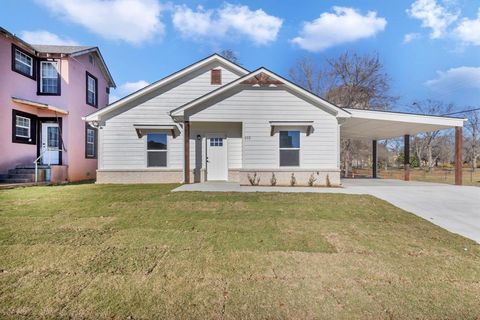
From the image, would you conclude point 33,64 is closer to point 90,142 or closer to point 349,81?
point 90,142

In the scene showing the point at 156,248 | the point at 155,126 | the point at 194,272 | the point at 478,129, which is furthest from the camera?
the point at 478,129

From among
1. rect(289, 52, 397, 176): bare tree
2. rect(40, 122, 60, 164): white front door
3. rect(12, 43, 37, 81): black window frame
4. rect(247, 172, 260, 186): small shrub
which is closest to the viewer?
rect(247, 172, 260, 186): small shrub

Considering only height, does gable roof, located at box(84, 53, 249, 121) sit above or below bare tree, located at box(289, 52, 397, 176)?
below

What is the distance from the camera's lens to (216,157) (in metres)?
12.2

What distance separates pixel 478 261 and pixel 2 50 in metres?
17.1

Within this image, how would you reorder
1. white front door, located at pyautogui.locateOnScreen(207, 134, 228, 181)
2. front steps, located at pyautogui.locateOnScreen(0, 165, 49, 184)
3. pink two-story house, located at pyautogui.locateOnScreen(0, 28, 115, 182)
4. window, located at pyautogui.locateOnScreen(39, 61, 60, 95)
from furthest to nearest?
window, located at pyautogui.locateOnScreen(39, 61, 60, 95) → white front door, located at pyautogui.locateOnScreen(207, 134, 228, 181) → pink two-story house, located at pyautogui.locateOnScreen(0, 28, 115, 182) → front steps, located at pyautogui.locateOnScreen(0, 165, 49, 184)

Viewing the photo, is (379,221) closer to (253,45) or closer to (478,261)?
(478,261)

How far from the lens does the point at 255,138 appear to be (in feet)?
35.5

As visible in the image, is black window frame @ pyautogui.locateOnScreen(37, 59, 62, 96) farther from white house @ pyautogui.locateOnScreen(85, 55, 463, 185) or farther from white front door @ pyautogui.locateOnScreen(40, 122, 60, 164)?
white house @ pyautogui.locateOnScreen(85, 55, 463, 185)

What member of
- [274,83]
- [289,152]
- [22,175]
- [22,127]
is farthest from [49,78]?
[289,152]

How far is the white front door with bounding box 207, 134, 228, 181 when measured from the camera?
1217cm

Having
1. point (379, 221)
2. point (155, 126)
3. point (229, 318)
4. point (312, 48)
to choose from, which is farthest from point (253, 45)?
point (229, 318)

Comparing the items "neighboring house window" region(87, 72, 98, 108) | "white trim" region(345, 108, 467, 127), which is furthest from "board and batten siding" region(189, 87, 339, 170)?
"neighboring house window" region(87, 72, 98, 108)

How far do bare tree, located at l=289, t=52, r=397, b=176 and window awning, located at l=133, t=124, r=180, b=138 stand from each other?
667 inches
